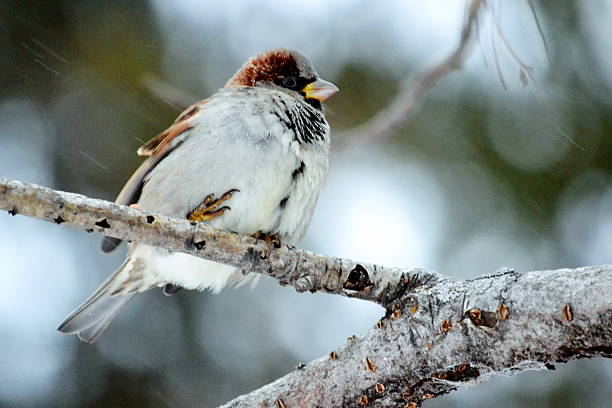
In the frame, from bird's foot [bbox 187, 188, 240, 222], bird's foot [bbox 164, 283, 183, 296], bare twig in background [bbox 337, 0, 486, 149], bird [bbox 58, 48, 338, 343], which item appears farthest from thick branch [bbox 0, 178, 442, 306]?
bird's foot [bbox 164, 283, 183, 296]

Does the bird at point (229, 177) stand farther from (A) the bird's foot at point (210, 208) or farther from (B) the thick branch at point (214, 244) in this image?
(B) the thick branch at point (214, 244)

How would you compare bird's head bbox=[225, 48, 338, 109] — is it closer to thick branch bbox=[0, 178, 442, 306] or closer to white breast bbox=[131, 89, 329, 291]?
white breast bbox=[131, 89, 329, 291]

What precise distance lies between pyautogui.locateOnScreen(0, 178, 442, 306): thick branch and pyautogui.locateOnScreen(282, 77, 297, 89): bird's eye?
4.03 ft

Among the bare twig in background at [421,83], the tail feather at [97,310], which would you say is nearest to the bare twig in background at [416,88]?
the bare twig in background at [421,83]

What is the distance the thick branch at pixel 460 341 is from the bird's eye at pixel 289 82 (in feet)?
5.64

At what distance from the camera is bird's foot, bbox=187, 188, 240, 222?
9.21 feet

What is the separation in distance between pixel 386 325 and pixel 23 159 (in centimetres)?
325

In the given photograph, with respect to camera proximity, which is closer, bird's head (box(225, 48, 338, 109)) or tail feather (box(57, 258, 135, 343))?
tail feather (box(57, 258, 135, 343))

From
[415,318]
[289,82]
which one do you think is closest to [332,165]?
[289,82]

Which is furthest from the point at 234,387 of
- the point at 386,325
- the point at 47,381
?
the point at 386,325

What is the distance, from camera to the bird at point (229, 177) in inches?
111

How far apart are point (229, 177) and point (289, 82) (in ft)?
2.78

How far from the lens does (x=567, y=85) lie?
390 cm

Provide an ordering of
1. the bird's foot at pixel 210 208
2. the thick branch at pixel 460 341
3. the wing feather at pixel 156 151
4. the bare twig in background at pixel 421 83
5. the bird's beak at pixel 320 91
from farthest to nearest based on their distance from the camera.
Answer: the bird's beak at pixel 320 91, the wing feather at pixel 156 151, the bird's foot at pixel 210 208, the bare twig in background at pixel 421 83, the thick branch at pixel 460 341
